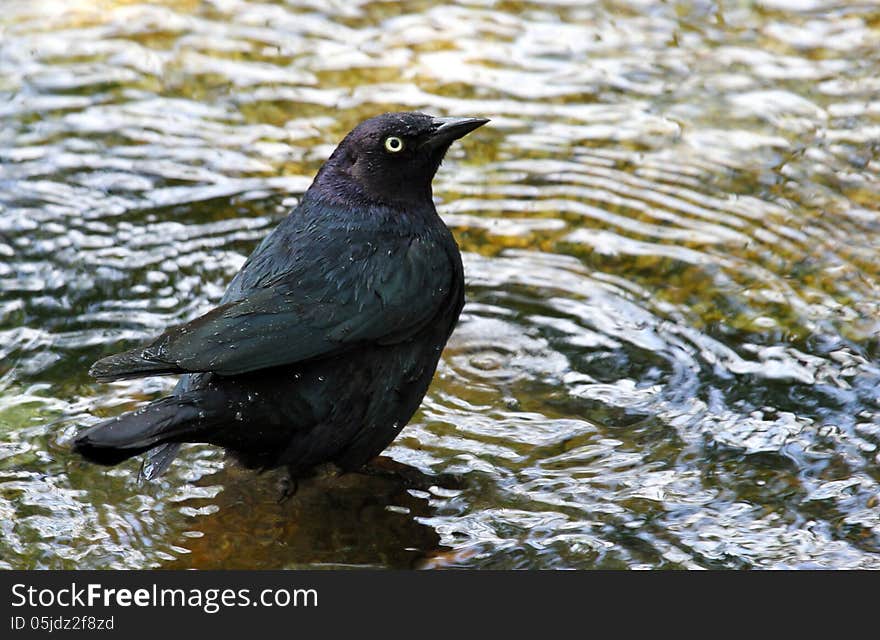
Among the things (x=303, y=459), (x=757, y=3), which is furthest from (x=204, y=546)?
(x=757, y=3)

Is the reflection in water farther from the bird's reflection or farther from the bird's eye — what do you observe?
the bird's eye

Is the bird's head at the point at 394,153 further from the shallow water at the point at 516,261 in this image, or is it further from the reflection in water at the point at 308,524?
the reflection in water at the point at 308,524

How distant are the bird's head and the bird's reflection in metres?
1.06

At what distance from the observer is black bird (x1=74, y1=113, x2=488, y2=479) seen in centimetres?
443

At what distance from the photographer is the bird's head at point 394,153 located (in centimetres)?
512

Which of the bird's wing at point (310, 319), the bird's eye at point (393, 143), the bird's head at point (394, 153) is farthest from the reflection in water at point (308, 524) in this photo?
the bird's eye at point (393, 143)

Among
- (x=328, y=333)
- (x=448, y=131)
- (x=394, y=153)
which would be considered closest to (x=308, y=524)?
(x=328, y=333)

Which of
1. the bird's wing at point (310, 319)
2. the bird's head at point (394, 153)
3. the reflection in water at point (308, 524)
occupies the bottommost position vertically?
the reflection in water at point (308, 524)

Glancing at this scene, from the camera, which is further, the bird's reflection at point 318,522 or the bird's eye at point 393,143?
the bird's eye at point 393,143

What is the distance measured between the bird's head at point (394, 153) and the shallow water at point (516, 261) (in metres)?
0.94

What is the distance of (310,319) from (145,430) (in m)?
0.71

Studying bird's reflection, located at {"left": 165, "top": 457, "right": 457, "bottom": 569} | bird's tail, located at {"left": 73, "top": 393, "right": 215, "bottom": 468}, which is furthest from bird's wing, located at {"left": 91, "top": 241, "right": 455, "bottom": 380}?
bird's reflection, located at {"left": 165, "top": 457, "right": 457, "bottom": 569}

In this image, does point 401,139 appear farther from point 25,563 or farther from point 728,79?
point 728,79

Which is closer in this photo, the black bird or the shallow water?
the black bird
